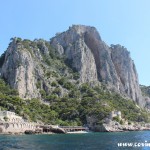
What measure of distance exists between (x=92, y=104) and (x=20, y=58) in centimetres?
4377

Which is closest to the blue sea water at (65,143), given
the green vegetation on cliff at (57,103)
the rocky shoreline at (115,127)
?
the green vegetation on cliff at (57,103)

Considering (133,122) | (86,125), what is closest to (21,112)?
(86,125)

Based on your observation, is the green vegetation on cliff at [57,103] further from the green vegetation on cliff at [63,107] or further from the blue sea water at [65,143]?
the blue sea water at [65,143]

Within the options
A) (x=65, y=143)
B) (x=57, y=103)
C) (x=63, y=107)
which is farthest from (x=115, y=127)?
(x=65, y=143)

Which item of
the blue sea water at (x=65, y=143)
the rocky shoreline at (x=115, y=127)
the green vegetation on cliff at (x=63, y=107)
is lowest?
the blue sea water at (x=65, y=143)

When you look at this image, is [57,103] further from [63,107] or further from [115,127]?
[115,127]

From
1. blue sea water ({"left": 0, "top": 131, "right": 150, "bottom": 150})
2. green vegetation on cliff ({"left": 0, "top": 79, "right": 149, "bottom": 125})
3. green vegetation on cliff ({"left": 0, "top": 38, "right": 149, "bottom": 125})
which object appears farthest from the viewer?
green vegetation on cliff ({"left": 0, "top": 38, "right": 149, "bottom": 125})

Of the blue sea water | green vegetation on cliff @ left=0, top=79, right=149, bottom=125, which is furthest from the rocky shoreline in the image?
the blue sea water

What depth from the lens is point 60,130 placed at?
425ft

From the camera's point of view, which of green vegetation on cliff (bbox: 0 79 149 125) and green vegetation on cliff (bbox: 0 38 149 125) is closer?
green vegetation on cliff (bbox: 0 79 149 125)

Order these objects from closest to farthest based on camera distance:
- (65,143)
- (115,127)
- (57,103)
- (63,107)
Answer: (65,143) → (115,127) → (63,107) → (57,103)

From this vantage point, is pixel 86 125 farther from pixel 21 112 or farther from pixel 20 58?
pixel 20 58

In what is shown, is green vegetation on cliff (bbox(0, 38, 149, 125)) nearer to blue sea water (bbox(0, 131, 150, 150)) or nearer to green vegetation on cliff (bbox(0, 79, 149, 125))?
green vegetation on cliff (bbox(0, 79, 149, 125))

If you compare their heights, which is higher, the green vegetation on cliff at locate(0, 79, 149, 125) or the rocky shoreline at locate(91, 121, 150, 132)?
the green vegetation on cliff at locate(0, 79, 149, 125)
